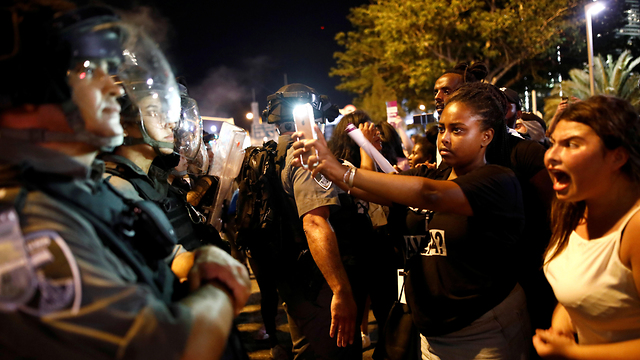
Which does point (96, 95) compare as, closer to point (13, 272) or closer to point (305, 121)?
point (13, 272)

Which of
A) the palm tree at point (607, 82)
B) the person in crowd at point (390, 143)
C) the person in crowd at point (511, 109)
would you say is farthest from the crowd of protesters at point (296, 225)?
the palm tree at point (607, 82)

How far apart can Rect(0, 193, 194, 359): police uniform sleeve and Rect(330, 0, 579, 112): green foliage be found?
17.5 metres

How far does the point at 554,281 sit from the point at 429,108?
2000 cm

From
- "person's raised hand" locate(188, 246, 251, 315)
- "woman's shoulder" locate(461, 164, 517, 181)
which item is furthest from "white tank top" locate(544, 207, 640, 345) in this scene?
"person's raised hand" locate(188, 246, 251, 315)

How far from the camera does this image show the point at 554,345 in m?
1.79

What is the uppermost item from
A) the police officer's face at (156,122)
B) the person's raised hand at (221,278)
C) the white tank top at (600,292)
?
the police officer's face at (156,122)

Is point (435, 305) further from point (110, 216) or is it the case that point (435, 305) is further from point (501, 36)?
point (501, 36)

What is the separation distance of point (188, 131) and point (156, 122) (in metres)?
0.68

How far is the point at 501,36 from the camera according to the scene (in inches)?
664

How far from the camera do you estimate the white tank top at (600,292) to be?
162cm

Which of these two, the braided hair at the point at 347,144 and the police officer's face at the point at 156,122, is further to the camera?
the braided hair at the point at 347,144

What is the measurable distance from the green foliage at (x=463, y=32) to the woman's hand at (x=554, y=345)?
1632 cm

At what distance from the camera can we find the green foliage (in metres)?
16.1

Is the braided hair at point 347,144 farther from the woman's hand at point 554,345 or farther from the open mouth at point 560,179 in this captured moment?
the woman's hand at point 554,345
